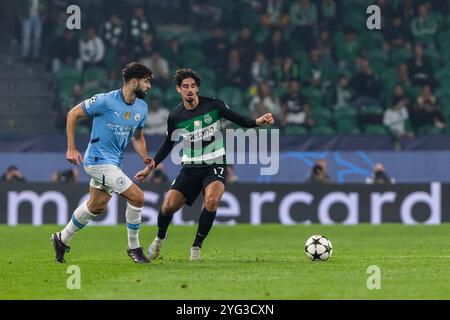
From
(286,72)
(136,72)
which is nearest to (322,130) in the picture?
(286,72)

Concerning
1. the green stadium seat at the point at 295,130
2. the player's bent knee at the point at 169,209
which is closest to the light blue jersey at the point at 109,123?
the player's bent knee at the point at 169,209

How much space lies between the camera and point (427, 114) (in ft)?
83.0

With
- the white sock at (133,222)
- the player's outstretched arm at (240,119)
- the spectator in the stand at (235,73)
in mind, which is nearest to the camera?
the white sock at (133,222)

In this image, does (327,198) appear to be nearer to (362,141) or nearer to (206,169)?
(362,141)

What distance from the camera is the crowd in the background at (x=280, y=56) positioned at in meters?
25.5

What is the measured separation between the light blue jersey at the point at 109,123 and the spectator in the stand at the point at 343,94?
1287 cm

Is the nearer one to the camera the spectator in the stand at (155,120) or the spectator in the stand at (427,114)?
the spectator in the stand at (155,120)

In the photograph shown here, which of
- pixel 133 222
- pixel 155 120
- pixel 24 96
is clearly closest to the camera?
pixel 133 222

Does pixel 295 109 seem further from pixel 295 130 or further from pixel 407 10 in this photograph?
pixel 407 10

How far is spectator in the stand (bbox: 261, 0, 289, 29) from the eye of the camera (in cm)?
2805

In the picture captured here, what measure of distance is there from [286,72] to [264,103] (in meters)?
1.31

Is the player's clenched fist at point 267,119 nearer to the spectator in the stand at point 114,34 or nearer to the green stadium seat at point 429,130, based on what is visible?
the green stadium seat at point 429,130

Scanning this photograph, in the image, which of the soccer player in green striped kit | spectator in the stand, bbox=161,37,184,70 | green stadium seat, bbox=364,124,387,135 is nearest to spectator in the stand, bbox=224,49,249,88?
spectator in the stand, bbox=161,37,184,70
